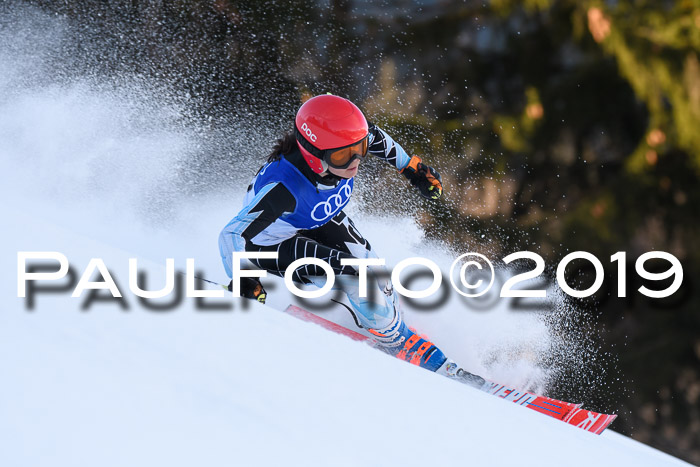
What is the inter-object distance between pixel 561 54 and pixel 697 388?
4.03 meters

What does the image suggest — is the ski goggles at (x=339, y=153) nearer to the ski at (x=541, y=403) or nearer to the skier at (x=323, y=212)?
the skier at (x=323, y=212)

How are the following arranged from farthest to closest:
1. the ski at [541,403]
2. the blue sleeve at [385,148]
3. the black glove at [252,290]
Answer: the blue sleeve at [385,148] < the ski at [541,403] < the black glove at [252,290]

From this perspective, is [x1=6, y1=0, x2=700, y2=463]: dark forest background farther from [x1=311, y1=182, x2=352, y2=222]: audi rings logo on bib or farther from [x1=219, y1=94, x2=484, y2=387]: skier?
[x1=311, y1=182, x2=352, y2=222]: audi rings logo on bib

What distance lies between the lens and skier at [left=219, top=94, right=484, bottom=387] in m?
2.37

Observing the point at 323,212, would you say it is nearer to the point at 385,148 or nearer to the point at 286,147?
the point at 286,147

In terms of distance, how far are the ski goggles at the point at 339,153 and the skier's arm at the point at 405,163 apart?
1.75ft

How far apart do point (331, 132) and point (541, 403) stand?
1620 mm

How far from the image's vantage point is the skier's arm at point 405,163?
9.73ft

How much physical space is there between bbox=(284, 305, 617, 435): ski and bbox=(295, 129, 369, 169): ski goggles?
822mm

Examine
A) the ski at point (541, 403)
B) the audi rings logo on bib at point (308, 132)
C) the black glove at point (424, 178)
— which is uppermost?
the audi rings logo on bib at point (308, 132)

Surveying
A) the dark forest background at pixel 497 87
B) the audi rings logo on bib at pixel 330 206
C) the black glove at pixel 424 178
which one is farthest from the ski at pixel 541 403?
the dark forest background at pixel 497 87

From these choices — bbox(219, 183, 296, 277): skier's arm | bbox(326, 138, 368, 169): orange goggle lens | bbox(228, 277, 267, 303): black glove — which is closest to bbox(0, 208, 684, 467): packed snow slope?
bbox(228, 277, 267, 303): black glove

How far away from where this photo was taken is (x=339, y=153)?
2.38 meters

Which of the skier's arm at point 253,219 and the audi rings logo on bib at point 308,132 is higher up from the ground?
the audi rings logo on bib at point 308,132
